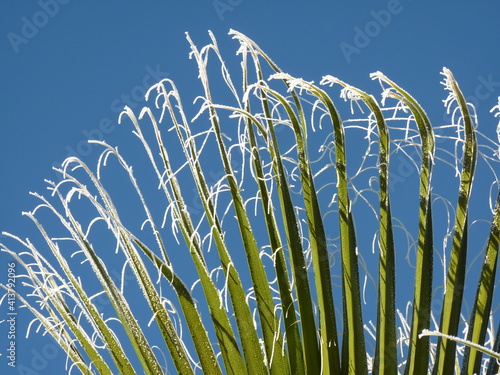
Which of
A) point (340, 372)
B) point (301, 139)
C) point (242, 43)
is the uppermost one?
point (242, 43)

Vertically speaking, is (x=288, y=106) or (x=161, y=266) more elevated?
(x=288, y=106)

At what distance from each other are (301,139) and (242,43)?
9.4 inches

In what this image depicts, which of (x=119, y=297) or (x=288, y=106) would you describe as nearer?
(x=288, y=106)

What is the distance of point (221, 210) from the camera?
1596 mm

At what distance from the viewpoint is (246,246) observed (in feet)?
Result: 4.49

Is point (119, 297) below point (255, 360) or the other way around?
the other way around

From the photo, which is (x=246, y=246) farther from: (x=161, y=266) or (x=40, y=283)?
(x=40, y=283)

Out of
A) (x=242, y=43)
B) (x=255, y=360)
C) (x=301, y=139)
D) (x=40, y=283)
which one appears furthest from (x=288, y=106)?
(x=40, y=283)

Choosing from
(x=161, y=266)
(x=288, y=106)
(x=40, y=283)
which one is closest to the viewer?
(x=288, y=106)

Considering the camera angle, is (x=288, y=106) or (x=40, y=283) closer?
(x=288, y=106)

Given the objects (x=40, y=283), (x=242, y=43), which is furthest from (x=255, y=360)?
(x=242, y=43)

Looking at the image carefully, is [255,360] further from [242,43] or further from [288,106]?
[242,43]

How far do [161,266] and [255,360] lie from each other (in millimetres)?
237

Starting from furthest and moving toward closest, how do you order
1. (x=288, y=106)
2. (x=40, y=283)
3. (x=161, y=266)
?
1. (x=40, y=283)
2. (x=161, y=266)
3. (x=288, y=106)
